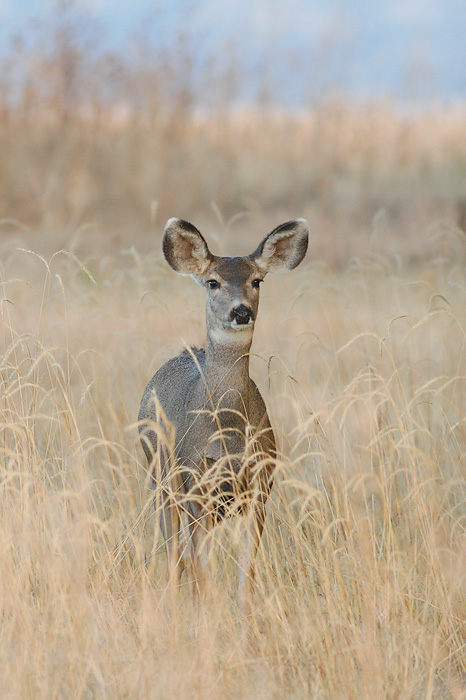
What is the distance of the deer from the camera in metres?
3.38

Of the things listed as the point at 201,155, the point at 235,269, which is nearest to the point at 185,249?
the point at 235,269

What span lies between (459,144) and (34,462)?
1404cm

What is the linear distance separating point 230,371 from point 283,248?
588 millimetres

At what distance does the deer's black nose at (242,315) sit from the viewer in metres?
3.36

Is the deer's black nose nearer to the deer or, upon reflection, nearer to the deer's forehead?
the deer

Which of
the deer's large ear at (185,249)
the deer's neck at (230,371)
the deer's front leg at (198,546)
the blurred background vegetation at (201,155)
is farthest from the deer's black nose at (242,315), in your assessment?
the blurred background vegetation at (201,155)

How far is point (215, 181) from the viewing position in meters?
14.6

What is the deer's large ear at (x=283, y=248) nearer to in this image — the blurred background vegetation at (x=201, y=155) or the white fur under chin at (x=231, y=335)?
the white fur under chin at (x=231, y=335)

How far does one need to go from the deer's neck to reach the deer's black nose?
12 centimetres

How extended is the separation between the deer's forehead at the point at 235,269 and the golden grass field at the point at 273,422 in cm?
36

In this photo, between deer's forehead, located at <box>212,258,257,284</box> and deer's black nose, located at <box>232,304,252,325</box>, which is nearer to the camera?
deer's black nose, located at <box>232,304,252,325</box>

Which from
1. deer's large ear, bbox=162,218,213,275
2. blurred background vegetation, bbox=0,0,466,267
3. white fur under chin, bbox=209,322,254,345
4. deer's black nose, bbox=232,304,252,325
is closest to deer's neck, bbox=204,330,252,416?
white fur under chin, bbox=209,322,254,345

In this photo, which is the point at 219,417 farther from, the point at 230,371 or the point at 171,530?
the point at 171,530

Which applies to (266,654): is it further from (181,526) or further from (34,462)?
(34,462)
